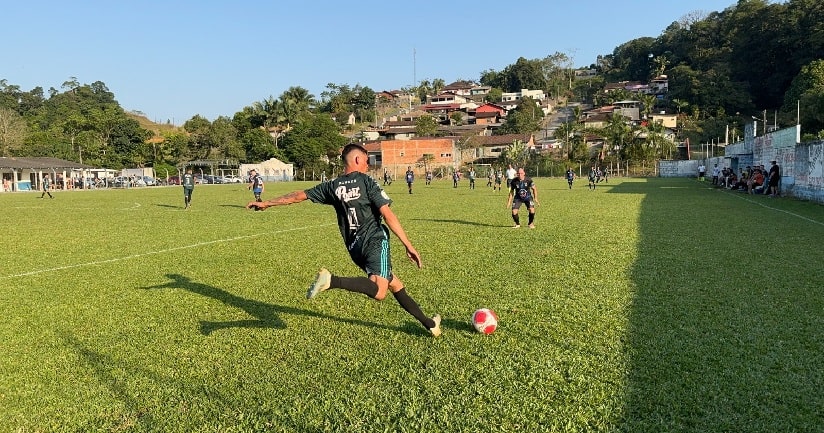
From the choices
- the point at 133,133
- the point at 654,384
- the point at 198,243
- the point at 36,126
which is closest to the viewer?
the point at 654,384

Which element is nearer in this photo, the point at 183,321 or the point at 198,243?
the point at 183,321

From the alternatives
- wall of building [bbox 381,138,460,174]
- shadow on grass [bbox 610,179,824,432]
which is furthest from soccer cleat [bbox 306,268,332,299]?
wall of building [bbox 381,138,460,174]

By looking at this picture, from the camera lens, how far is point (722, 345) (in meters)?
4.98

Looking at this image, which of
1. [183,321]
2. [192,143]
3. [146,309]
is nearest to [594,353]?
[183,321]

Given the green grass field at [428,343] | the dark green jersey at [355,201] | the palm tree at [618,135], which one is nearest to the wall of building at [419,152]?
the palm tree at [618,135]

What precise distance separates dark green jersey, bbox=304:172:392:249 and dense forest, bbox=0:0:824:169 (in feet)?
234

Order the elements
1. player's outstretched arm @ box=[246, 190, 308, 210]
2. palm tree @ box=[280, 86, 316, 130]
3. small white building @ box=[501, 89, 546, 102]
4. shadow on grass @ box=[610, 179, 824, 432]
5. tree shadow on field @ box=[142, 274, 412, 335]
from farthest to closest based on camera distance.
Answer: small white building @ box=[501, 89, 546, 102] < palm tree @ box=[280, 86, 316, 130] < tree shadow on field @ box=[142, 274, 412, 335] < player's outstretched arm @ box=[246, 190, 308, 210] < shadow on grass @ box=[610, 179, 824, 432]

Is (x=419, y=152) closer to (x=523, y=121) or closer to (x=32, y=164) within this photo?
(x=523, y=121)

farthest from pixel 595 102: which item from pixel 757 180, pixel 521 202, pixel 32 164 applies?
pixel 521 202

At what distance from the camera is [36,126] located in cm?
8738

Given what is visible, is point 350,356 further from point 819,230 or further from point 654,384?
point 819,230

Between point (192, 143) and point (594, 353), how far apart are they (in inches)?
3432

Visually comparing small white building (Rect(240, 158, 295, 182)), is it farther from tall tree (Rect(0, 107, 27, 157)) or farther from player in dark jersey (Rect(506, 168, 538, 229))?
player in dark jersey (Rect(506, 168, 538, 229))

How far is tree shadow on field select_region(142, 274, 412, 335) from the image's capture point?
233 inches
